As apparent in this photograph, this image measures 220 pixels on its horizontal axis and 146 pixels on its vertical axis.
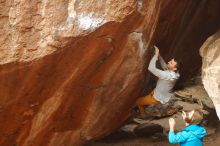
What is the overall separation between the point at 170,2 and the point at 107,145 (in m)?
3.62

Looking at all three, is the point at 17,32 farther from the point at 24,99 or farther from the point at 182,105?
the point at 182,105

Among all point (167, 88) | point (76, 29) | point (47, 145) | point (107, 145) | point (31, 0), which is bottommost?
point (107, 145)

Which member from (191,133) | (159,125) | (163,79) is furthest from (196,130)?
(159,125)

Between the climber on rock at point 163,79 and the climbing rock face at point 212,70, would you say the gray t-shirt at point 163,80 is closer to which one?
Answer: the climber on rock at point 163,79

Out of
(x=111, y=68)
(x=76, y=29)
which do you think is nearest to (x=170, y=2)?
(x=111, y=68)

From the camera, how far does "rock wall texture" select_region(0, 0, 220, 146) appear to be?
20.0ft

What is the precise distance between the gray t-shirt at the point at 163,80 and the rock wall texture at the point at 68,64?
17 cm

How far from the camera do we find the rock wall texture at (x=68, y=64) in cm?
609

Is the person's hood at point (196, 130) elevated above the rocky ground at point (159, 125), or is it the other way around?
the person's hood at point (196, 130)

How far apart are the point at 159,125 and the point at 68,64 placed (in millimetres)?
5099

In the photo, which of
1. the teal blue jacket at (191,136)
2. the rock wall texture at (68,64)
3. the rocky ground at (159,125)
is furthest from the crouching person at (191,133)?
Answer: the rocky ground at (159,125)

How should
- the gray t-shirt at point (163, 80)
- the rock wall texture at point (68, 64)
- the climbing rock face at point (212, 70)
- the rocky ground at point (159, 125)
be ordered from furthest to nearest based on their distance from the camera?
the rocky ground at point (159, 125) < the gray t-shirt at point (163, 80) < the climbing rock face at point (212, 70) < the rock wall texture at point (68, 64)

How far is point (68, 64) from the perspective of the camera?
6.60 meters

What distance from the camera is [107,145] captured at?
1035cm
